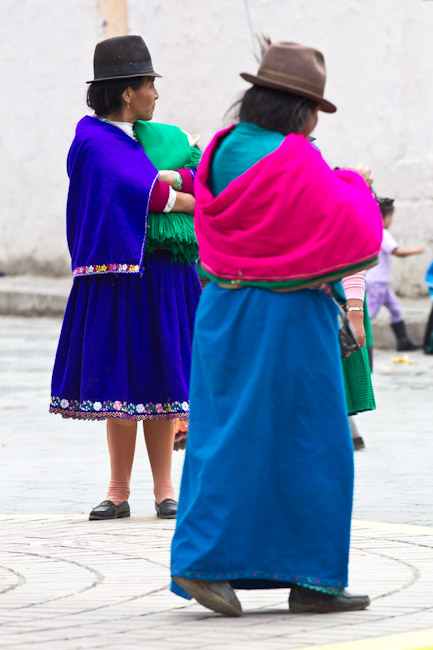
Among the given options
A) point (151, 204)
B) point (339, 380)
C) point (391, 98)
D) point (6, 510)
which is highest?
point (391, 98)

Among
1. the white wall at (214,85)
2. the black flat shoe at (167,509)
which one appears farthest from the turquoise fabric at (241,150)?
the white wall at (214,85)

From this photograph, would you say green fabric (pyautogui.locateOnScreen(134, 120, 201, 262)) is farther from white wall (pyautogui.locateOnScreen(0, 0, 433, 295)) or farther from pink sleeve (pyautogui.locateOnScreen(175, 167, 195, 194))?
A: white wall (pyautogui.locateOnScreen(0, 0, 433, 295))

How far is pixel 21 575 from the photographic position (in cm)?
505

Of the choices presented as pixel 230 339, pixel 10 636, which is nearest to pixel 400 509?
pixel 230 339

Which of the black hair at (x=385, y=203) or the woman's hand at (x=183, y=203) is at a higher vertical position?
the black hair at (x=385, y=203)

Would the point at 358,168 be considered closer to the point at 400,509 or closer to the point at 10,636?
the point at 400,509

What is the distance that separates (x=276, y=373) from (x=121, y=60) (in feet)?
7.85

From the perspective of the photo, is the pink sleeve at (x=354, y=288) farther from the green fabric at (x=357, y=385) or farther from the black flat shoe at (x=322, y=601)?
the black flat shoe at (x=322, y=601)

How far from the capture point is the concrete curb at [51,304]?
48.9ft

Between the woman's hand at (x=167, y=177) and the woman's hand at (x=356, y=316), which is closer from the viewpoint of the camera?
the woman's hand at (x=167, y=177)

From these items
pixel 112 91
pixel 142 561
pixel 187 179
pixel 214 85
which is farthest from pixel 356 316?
pixel 214 85

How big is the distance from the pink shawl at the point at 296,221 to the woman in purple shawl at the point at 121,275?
1.79m

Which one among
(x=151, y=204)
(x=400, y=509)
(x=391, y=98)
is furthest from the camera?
(x=391, y=98)

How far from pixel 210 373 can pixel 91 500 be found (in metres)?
2.78
